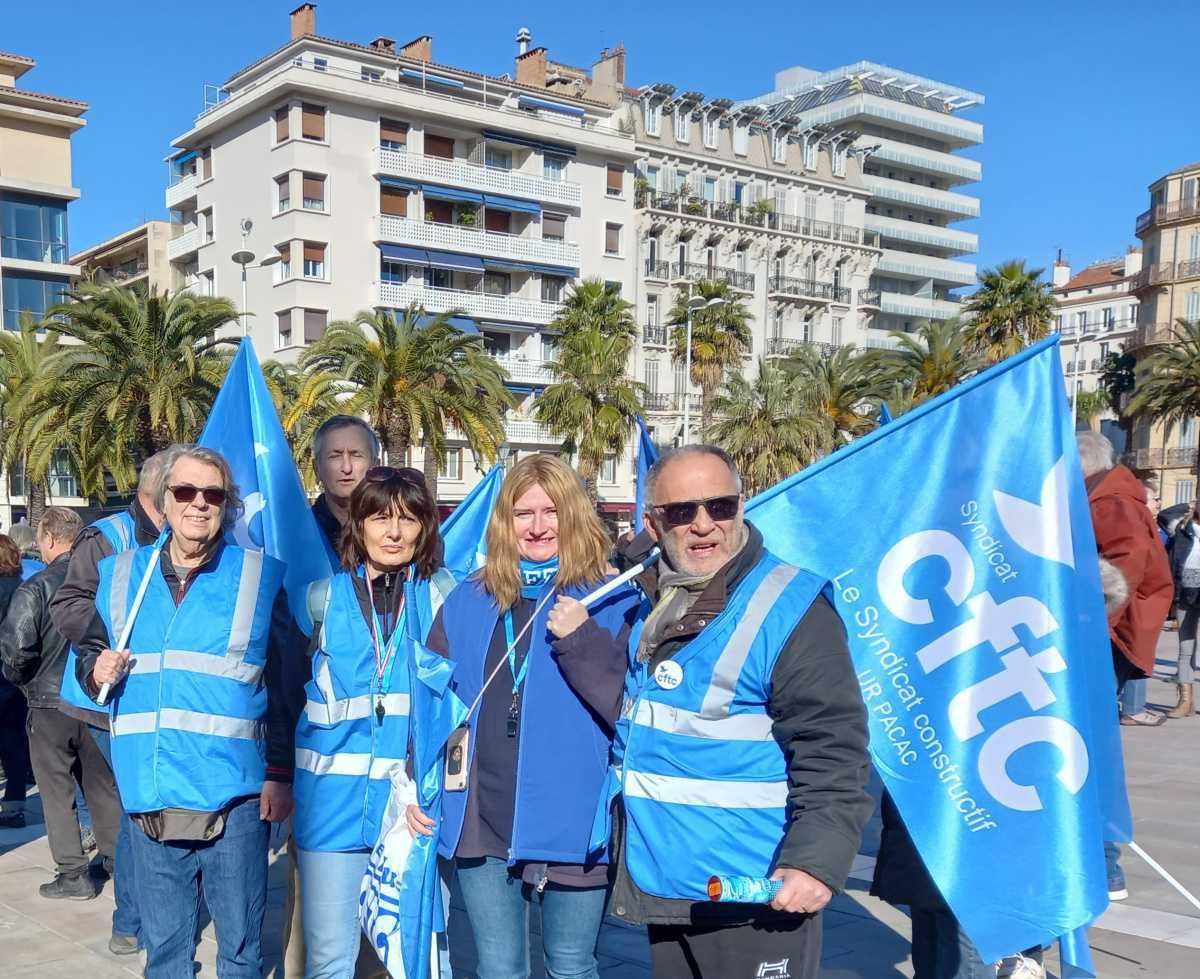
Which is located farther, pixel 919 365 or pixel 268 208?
Answer: pixel 268 208

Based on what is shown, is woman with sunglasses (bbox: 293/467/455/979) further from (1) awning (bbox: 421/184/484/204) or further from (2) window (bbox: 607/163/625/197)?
(2) window (bbox: 607/163/625/197)

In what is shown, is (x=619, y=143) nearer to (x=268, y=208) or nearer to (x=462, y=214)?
(x=462, y=214)

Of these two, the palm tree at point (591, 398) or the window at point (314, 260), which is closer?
the palm tree at point (591, 398)

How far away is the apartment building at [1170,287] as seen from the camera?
57844 millimetres

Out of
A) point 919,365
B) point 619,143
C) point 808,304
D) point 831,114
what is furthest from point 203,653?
point 831,114

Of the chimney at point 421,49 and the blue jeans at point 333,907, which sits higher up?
the chimney at point 421,49

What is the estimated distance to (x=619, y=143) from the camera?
5094cm

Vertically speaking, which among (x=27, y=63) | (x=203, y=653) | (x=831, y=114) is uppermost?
(x=831, y=114)

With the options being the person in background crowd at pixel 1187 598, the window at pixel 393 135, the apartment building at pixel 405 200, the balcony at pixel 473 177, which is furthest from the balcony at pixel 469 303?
the person in background crowd at pixel 1187 598

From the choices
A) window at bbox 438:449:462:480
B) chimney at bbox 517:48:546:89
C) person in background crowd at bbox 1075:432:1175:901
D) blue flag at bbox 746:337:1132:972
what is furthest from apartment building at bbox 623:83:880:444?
blue flag at bbox 746:337:1132:972

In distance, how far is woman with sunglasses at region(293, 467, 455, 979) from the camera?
3.66 metres

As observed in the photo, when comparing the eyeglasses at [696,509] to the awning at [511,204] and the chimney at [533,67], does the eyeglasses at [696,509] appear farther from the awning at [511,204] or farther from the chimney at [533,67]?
the chimney at [533,67]

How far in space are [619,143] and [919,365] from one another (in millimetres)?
18877

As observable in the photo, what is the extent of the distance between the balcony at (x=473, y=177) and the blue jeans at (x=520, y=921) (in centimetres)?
4312
